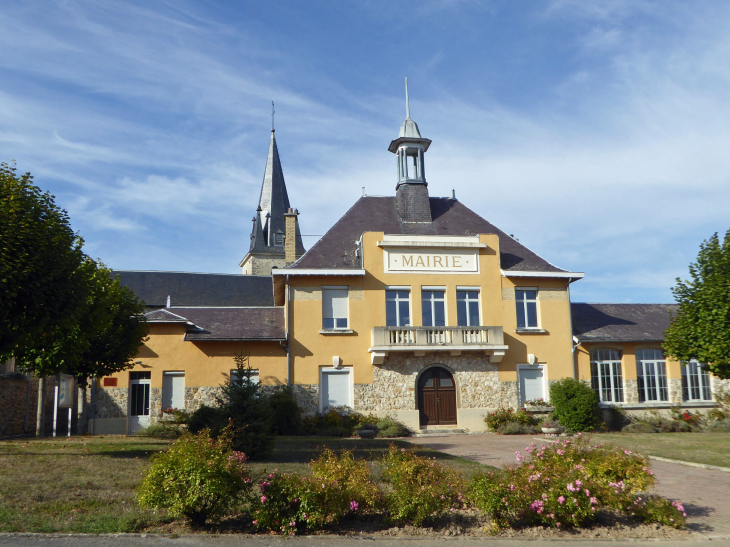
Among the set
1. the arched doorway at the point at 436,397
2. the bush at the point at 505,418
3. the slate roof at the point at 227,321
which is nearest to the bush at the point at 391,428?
the arched doorway at the point at 436,397

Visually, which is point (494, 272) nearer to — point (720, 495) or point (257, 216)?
point (720, 495)

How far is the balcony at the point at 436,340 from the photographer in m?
22.7

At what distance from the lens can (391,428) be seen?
21.8 metres

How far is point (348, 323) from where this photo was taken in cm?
2344

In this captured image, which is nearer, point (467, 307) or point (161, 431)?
point (161, 431)

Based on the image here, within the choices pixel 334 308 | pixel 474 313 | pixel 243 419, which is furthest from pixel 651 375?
pixel 243 419

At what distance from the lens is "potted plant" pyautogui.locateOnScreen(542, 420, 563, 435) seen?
73.6 ft

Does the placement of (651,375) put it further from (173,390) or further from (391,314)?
(173,390)

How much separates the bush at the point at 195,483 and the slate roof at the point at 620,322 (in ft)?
63.9

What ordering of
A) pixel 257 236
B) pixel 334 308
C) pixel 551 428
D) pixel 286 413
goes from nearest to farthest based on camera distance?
1. pixel 286 413
2. pixel 551 428
3. pixel 334 308
4. pixel 257 236

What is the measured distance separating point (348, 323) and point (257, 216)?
3467 centimetres

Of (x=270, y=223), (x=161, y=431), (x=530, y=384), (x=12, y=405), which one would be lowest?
(x=161, y=431)

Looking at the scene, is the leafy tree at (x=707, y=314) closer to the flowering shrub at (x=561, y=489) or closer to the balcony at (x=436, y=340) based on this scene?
the balcony at (x=436, y=340)

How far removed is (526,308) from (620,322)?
4469 mm
